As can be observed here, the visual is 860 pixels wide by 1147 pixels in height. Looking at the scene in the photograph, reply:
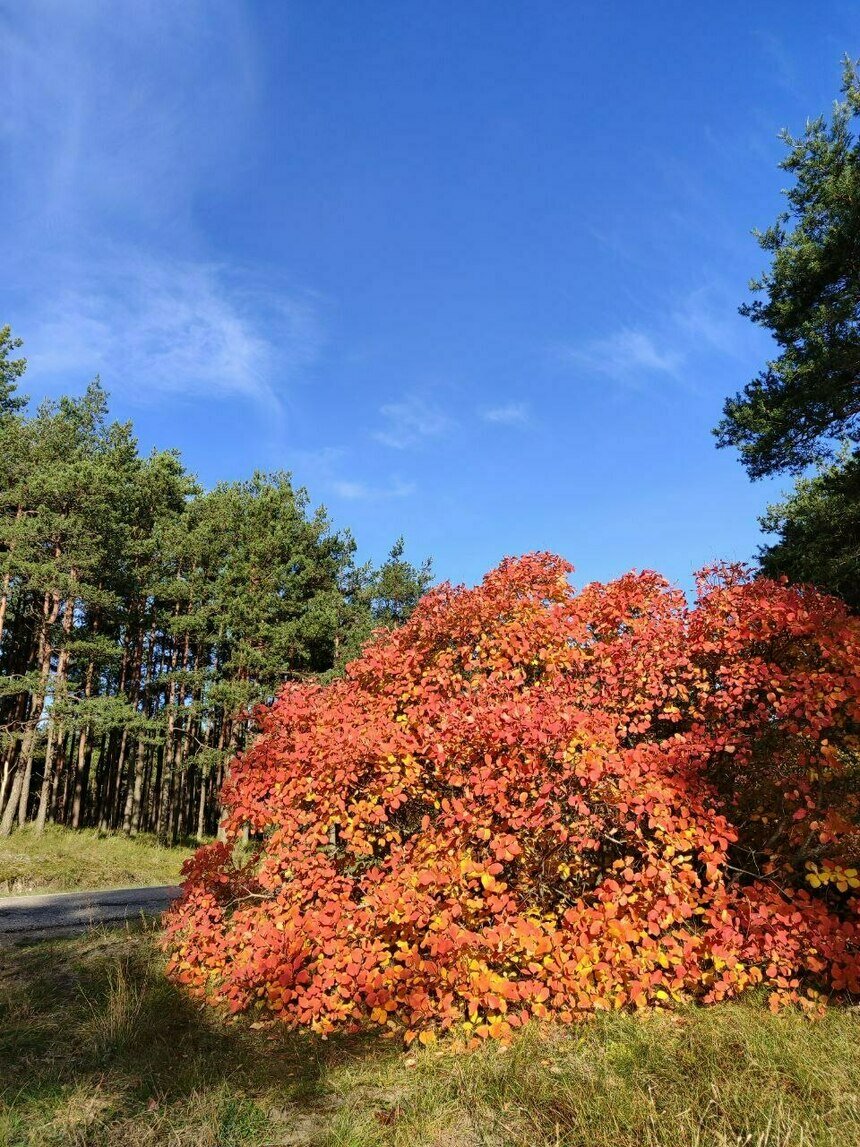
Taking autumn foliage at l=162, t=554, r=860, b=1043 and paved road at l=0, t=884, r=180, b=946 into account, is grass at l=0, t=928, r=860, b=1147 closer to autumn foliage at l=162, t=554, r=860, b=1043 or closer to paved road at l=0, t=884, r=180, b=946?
autumn foliage at l=162, t=554, r=860, b=1043

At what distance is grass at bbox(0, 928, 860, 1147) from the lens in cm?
341

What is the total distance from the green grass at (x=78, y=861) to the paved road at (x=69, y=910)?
2.37 meters

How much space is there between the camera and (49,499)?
24203mm

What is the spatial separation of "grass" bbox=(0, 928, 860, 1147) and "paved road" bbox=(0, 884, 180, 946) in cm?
330

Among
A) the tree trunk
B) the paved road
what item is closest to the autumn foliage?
the paved road

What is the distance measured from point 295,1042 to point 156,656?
3176 centimetres

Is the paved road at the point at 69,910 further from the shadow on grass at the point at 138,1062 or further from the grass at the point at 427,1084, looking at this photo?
the grass at the point at 427,1084

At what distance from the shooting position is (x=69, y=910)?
11156mm

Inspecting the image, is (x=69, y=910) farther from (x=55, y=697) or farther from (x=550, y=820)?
(x=55, y=697)

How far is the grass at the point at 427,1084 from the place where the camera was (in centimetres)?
341

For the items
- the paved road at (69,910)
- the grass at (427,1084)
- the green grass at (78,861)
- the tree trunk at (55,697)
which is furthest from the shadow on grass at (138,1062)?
the tree trunk at (55,697)

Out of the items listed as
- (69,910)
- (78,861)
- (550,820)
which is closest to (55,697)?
(78,861)

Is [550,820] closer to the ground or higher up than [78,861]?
higher up

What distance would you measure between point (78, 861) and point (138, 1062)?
16887 millimetres
